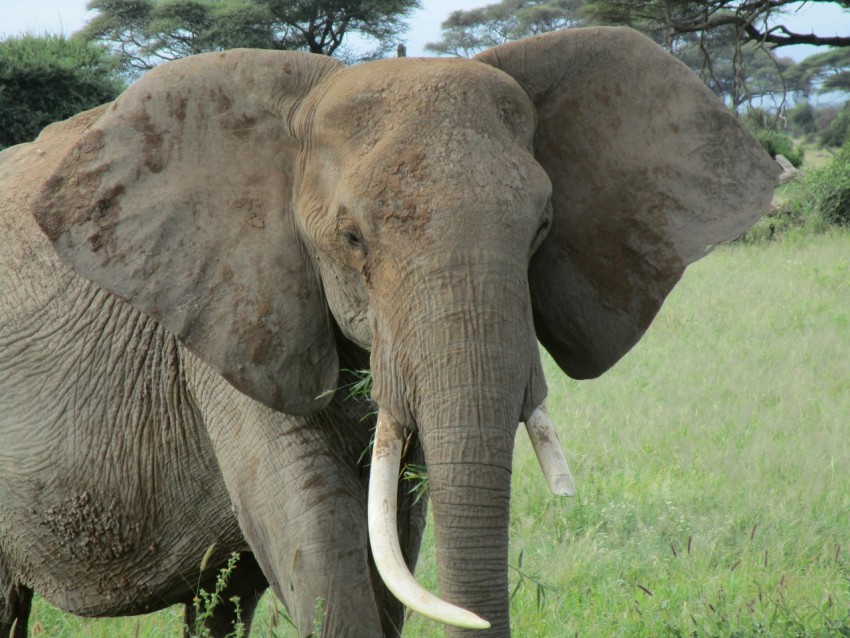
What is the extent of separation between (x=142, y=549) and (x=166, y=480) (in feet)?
0.83

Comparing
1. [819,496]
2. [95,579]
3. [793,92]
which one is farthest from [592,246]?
[793,92]

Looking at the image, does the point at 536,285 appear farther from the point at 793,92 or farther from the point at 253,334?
the point at 793,92

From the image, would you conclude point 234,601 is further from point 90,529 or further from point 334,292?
point 334,292

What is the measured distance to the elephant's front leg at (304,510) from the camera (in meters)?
2.56

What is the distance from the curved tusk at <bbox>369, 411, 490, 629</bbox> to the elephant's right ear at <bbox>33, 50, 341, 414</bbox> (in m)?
0.34

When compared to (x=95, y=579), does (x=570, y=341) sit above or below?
above

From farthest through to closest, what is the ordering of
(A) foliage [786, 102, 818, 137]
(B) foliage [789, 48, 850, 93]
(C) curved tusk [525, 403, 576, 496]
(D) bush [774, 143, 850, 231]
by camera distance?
1. (A) foliage [786, 102, 818, 137]
2. (B) foliage [789, 48, 850, 93]
3. (D) bush [774, 143, 850, 231]
4. (C) curved tusk [525, 403, 576, 496]

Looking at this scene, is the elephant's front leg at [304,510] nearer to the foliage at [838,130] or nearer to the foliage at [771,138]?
the foliage at [771,138]

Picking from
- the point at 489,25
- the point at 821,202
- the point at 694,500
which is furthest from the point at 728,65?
the point at 694,500

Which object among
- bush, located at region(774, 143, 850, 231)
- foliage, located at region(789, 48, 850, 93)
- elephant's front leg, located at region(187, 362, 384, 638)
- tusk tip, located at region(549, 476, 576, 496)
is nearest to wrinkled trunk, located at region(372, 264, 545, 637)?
tusk tip, located at region(549, 476, 576, 496)

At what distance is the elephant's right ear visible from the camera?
253 centimetres

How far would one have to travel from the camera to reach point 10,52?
476 inches

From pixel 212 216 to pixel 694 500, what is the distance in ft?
10.3

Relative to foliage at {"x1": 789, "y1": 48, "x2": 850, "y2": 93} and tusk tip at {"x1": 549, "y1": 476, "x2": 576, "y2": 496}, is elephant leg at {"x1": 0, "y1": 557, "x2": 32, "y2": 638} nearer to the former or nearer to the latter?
tusk tip at {"x1": 549, "y1": 476, "x2": 576, "y2": 496}
